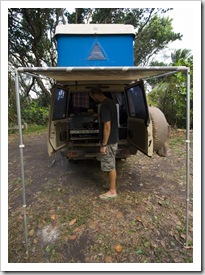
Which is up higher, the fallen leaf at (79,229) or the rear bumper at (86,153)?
the rear bumper at (86,153)

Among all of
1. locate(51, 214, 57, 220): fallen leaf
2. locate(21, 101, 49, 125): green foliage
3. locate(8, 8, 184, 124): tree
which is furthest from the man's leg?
locate(21, 101, 49, 125): green foliage

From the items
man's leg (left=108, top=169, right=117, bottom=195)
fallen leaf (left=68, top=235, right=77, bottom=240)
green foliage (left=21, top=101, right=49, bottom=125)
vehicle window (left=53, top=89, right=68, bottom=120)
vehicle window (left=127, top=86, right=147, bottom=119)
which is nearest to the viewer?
fallen leaf (left=68, top=235, right=77, bottom=240)

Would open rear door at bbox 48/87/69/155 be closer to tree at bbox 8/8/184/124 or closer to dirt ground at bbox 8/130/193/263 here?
dirt ground at bbox 8/130/193/263

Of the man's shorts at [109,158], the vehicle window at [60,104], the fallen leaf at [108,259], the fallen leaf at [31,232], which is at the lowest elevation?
the fallen leaf at [108,259]

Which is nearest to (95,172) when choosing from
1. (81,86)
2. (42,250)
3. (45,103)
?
(81,86)

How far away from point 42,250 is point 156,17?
14464mm

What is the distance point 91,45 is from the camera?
3051 millimetres

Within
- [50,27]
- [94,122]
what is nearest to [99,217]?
[94,122]

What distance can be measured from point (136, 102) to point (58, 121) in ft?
5.68

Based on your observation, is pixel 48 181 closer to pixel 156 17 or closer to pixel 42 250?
pixel 42 250

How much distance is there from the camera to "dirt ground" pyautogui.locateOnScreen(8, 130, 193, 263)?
2393 mm

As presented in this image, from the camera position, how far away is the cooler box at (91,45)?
3.04 m

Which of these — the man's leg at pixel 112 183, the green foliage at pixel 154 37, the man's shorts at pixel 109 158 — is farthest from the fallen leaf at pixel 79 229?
the green foliage at pixel 154 37

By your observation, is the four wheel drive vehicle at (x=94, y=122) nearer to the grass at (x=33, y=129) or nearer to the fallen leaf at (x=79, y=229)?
the fallen leaf at (x=79, y=229)
